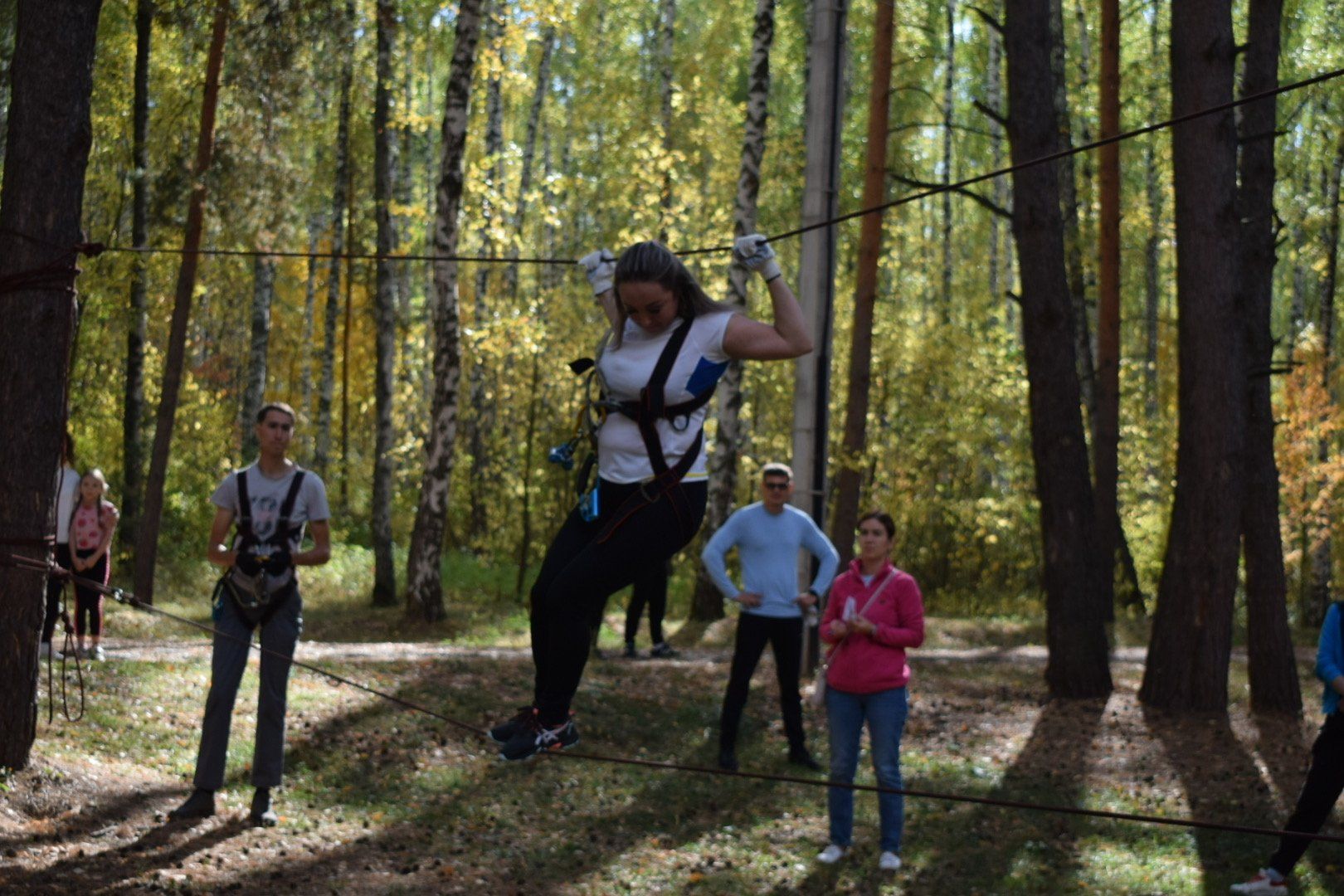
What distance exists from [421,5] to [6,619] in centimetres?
1877

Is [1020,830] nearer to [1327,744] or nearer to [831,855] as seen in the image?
[831,855]

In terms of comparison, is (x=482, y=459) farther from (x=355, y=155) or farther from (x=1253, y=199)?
(x=1253, y=199)

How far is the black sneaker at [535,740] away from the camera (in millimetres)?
5738

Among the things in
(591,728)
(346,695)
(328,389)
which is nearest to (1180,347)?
(591,728)

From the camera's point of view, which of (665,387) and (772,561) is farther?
(772,561)

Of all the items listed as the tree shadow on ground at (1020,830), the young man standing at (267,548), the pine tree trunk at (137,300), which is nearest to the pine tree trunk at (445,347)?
the pine tree trunk at (137,300)

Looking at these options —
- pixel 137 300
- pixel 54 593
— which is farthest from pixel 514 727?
pixel 137 300

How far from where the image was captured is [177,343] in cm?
1916

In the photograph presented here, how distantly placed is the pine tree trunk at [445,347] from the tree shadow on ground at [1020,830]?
857 centimetres

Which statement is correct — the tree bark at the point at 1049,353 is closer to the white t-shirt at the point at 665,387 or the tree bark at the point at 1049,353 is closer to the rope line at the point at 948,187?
the rope line at the point at 948,187

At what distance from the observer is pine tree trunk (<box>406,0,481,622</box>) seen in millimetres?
18625

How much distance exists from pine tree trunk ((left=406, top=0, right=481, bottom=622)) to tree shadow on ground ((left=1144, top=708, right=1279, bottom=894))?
9.31 m

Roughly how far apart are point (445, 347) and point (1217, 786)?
1086cm

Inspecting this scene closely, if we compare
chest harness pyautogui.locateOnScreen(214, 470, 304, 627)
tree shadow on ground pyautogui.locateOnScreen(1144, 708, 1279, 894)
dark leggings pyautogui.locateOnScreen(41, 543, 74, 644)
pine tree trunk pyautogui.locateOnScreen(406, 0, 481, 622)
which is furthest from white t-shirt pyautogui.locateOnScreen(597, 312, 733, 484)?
pine tree trunk pyautogui.locateOnScreen(406, 0, 481, 622)
